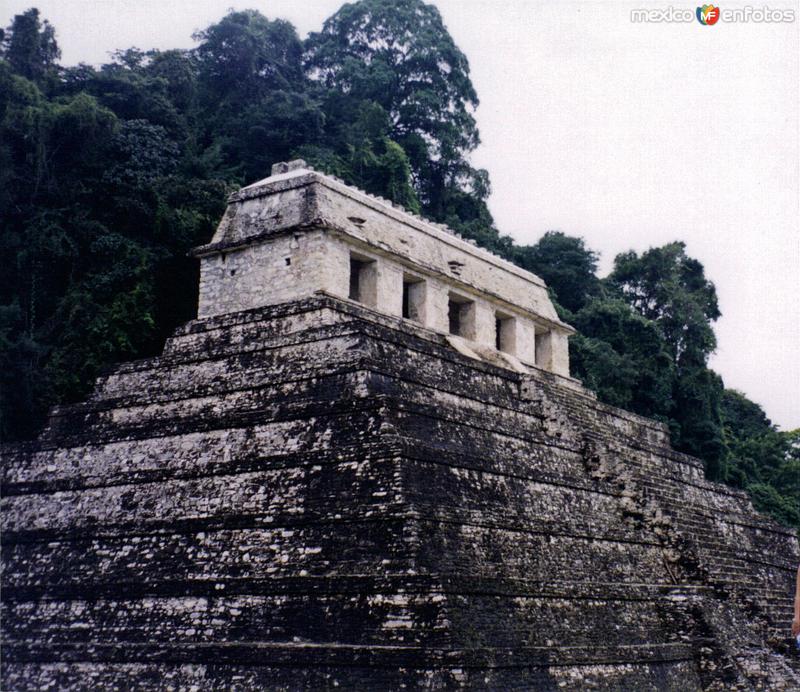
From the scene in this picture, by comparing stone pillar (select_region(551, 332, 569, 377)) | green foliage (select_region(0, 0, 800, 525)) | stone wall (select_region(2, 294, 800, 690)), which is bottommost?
stone wall (select_region(2, 294, 800, 690))

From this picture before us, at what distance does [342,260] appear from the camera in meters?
15.3

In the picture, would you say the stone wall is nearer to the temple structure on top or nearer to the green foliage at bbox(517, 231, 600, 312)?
the temple structure on top

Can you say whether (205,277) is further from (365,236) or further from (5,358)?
(5,358)

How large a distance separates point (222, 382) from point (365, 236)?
3493mm

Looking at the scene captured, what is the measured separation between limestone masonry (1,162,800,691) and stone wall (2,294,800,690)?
30 mm

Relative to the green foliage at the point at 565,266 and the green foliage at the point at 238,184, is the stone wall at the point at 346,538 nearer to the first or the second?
the green foliage at the point at 238,184

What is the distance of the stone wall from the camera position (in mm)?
10312

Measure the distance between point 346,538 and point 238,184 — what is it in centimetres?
1502


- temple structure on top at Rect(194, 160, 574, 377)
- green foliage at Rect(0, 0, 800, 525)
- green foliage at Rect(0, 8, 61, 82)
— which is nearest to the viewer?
temple structure on top at Rect(194, 160, 574, 377)

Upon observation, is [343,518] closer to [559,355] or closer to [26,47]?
[559,355]

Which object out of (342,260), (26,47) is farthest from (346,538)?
(26,47)

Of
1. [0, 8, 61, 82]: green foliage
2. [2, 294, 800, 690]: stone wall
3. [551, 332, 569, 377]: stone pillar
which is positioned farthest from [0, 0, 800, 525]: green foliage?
[551, 332, 569, 377]: stone pillar

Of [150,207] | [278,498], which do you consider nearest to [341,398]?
[278,498]

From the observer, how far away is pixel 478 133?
3238 cm
